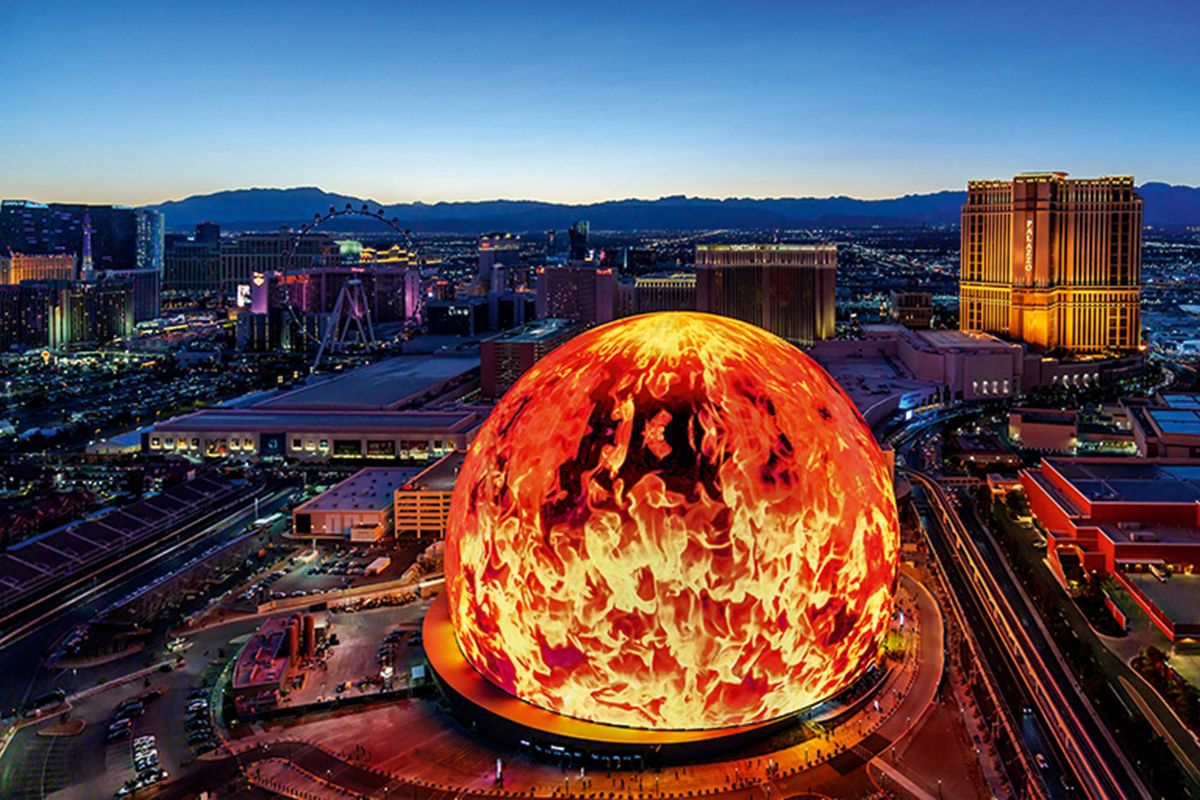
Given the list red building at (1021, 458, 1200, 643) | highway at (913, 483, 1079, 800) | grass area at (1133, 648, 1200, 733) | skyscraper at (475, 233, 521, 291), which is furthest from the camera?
skyscraper at (475, 233, 521, 291)

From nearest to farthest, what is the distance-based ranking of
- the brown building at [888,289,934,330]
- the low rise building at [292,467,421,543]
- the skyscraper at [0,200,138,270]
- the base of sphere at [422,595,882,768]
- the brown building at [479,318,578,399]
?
the base of sphere at [422,595,882,768], the low rise building at [292,467,421,543], the brown building at [479,318,578,399], the brown building at [888,289,934,330], the skyscraper at [0,200,138,270]

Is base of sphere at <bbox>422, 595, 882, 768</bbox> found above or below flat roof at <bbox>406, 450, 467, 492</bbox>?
below

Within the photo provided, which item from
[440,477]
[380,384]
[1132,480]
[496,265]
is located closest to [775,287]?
[380,384]

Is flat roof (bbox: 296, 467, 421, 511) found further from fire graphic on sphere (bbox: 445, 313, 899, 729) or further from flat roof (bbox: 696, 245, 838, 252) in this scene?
flat roof (bbox: 696, 245, 838, 252)

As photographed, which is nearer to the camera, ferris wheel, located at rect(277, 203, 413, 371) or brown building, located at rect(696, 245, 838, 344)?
brown building, located at rect(696, 245, 838, 344)

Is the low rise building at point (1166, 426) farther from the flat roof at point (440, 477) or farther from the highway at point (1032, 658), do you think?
the flat roof at point (440, 477)

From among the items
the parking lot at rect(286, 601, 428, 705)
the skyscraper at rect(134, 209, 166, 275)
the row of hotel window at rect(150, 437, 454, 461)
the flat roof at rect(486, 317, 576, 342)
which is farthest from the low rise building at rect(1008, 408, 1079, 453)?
the skyscraper at rect(134, 209, 166, 275)

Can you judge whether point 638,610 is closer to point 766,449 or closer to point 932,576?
point 766,449

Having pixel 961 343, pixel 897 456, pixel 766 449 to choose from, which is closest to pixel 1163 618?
pixel 766 449
